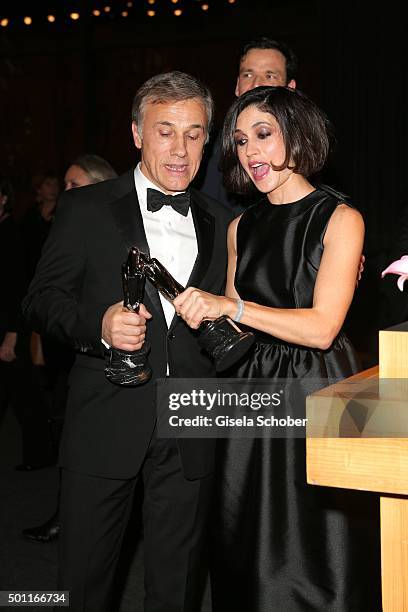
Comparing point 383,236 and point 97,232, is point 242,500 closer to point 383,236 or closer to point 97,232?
point 97,232

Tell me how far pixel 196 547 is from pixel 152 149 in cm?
106

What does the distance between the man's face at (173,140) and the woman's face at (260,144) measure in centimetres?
12

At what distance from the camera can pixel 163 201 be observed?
7.42ft

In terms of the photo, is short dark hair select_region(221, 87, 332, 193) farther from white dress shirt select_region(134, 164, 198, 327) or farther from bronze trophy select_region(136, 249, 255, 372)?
bronze trophy select_region(136, 249, 255, 372)


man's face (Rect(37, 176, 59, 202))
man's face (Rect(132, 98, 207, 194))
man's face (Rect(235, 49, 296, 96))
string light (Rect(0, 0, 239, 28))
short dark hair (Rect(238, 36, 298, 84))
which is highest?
string light (Rect(0, 0, 239, 28))

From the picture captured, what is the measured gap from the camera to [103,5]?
1011 centimetres

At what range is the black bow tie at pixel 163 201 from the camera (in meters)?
2.25

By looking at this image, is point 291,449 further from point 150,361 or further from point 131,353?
point 131,353

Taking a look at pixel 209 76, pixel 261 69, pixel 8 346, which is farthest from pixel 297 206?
pixel 209 76

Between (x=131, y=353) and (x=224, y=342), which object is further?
(x=131, y=353)

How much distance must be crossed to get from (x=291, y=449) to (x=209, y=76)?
26.8ft

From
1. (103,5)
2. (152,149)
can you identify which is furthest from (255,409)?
(103,5)

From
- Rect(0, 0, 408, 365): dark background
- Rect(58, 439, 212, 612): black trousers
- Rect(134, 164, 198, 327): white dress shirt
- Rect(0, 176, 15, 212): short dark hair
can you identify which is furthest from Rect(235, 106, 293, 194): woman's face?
Rect(0, 0, 408, 365): dark background

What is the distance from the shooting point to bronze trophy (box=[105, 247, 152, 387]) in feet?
6.25
